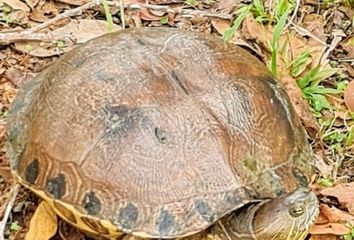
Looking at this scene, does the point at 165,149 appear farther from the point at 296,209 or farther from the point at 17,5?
the point at 17,5

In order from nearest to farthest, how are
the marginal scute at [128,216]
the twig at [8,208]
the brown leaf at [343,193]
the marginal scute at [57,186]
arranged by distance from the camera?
the marginal scute at [128,216], the marginal scute at [57,186], the twig at [8,208], the brown leaf at [343,193]

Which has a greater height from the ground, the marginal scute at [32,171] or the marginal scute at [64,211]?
the marginal scute at [32,171]

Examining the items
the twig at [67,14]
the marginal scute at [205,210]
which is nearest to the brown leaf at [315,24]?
the twig at [67,14]

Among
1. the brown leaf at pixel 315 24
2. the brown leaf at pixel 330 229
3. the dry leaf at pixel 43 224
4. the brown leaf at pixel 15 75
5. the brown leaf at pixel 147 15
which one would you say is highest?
the brown leaf at pixel 147 15

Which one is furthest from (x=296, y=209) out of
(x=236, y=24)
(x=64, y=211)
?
(x=236, y=24)

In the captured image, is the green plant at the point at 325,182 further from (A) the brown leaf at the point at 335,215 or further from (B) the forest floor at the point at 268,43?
(A) the brown leaf at the point at 335,215

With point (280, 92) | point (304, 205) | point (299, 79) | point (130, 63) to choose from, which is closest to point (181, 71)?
point (130, 63)

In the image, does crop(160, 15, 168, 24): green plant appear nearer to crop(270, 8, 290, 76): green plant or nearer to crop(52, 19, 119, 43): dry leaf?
crop(52, 19, 119, 43): dry leaf

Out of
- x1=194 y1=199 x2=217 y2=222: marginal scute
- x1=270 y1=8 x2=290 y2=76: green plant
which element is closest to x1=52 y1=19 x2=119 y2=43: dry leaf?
x1=270 y1=8 x2=290 y2=76: green plant
